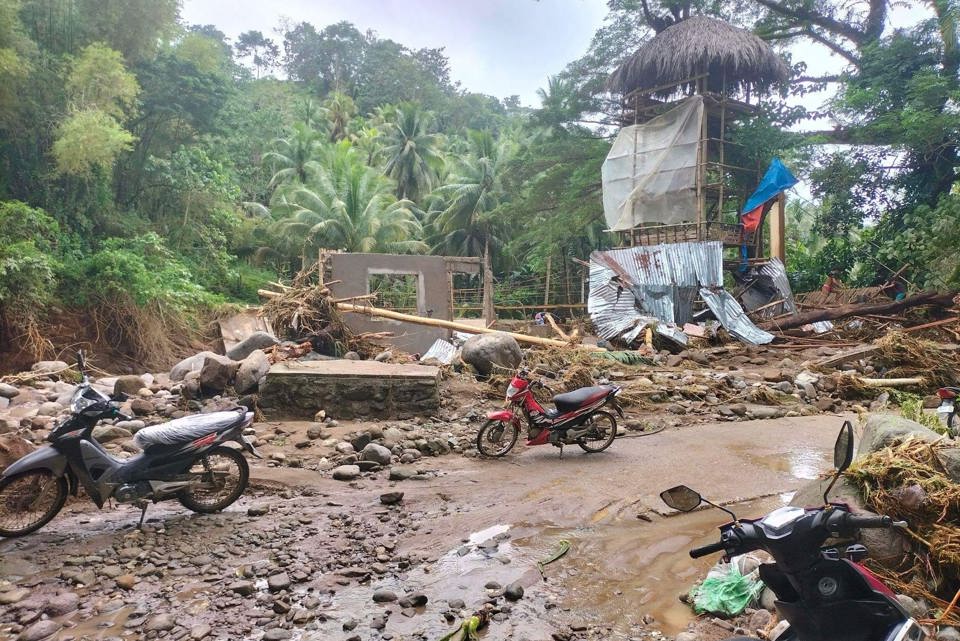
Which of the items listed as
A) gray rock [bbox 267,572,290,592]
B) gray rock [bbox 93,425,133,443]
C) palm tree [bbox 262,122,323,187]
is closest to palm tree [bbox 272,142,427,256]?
palm tree [bbox 262,122,323,187]

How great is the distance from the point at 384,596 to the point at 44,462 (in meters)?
2.83

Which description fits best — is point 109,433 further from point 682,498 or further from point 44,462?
point 682,498

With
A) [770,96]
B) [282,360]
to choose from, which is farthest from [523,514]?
[770,96]

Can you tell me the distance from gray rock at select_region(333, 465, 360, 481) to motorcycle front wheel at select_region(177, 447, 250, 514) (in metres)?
1.02

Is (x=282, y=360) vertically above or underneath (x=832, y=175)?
underneath

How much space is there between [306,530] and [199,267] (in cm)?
1923

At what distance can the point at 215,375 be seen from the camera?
9.03m

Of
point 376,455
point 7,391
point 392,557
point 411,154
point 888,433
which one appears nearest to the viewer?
point 888,433

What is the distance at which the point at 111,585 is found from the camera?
3.80 metres

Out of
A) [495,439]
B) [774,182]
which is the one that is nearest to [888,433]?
[495,439]

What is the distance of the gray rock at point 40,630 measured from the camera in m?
3.20

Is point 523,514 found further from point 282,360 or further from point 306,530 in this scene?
point 282,360

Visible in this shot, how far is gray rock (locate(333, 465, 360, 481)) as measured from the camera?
606 cm

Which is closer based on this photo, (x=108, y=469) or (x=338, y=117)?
(x=108, y=469)
